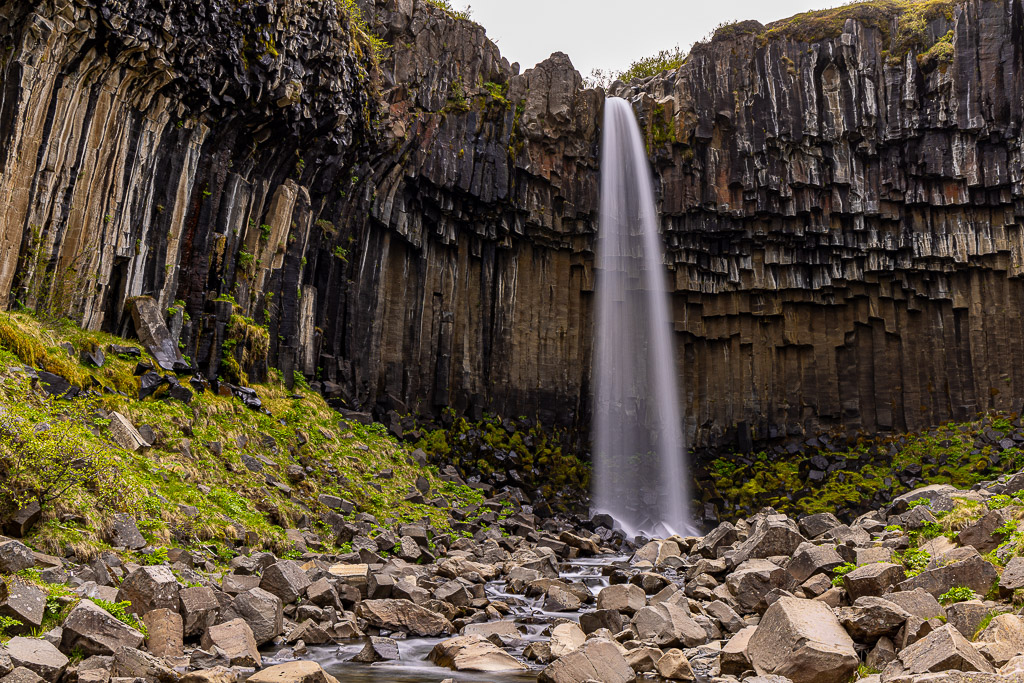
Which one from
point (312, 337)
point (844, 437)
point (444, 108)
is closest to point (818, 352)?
point (844, 437)

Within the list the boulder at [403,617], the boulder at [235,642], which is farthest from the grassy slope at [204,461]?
the boulder at [403,617]

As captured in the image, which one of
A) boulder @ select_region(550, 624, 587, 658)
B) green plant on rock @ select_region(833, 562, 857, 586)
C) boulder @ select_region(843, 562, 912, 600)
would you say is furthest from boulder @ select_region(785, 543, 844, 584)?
boulder @ select_region(550, 624, 587, 658)

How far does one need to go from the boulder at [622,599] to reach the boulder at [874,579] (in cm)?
294

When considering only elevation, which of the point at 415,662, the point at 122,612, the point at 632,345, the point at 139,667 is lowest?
the point at 415,662

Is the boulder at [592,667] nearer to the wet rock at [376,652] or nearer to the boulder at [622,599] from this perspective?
the wet rock at [376,652]

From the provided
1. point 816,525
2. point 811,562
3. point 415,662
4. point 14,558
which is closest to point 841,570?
point 811,562

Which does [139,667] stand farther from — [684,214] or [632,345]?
[684,214]

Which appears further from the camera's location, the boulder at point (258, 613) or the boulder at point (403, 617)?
the boulder at point (403, 617)

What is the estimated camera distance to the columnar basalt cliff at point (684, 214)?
21.7m

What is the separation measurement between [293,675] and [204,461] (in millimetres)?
8593

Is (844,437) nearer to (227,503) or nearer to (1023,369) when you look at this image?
(1023,369)

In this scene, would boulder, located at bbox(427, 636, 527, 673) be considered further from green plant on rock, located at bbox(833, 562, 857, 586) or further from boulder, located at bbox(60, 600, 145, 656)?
green plant on rock, located at bbox(833, 562, 857, 586)

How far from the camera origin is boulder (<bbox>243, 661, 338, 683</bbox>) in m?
6.00

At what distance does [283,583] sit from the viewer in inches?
366
